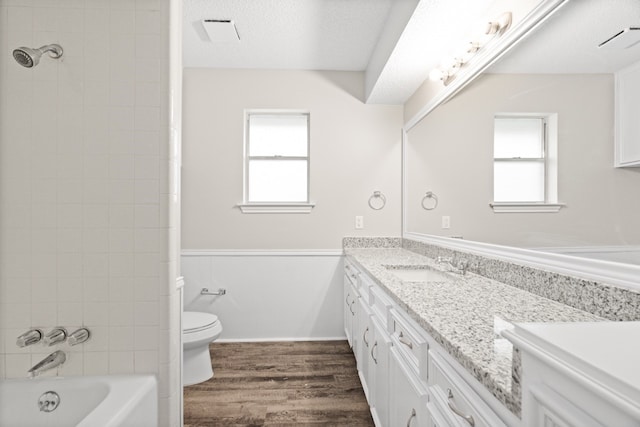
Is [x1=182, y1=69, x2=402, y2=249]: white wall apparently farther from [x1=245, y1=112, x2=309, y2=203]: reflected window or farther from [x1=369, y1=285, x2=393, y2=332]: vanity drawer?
[x1=369, y1=285, x2=393, y2=332]: vanity drawer

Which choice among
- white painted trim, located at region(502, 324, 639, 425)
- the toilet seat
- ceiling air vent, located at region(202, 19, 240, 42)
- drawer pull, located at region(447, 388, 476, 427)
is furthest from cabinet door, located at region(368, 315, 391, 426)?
ceiling air vent, located at region(202, 19, 240, 42)

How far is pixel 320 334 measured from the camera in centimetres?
315

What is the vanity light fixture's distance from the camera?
1561mm

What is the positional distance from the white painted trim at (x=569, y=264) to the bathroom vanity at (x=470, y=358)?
0.12 m

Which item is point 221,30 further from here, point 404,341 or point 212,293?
point 404,341

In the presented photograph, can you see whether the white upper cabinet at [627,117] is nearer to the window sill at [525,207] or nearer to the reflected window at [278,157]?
the window sill at [525,207]

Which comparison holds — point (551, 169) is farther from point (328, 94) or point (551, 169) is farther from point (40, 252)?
point (328, 94)

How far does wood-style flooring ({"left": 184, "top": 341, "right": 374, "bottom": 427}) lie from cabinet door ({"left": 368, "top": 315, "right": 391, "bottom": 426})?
9.7 inches

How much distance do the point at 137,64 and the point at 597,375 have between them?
1.53 metres

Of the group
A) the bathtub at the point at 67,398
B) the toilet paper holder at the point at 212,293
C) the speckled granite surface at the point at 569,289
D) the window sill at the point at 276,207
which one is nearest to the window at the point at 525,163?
the speckled granite surface at the point at 569,289

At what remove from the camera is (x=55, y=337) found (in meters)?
1.20

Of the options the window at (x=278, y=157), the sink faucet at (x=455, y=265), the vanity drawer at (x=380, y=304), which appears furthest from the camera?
the window at (x=278, y=157)

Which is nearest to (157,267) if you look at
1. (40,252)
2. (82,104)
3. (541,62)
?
(40,252)

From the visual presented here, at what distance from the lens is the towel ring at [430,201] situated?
2520mm
